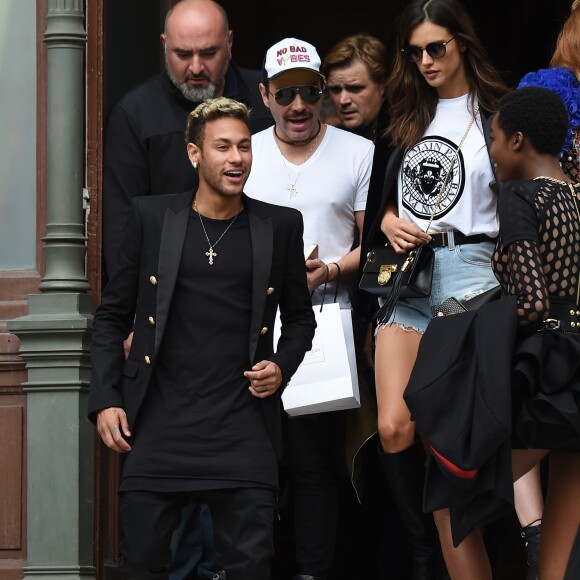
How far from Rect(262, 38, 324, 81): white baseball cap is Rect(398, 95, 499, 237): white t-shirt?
65 centimetres

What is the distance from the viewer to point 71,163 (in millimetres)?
7090

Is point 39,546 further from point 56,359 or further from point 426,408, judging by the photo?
point 426,408

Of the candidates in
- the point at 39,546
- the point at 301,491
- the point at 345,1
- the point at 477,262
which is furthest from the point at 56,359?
the point at 345,1

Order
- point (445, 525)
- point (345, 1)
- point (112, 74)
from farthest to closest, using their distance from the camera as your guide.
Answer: point (345, 1) < point (112, 74) < point (445, 525)

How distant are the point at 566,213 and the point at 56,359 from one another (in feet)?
8.56

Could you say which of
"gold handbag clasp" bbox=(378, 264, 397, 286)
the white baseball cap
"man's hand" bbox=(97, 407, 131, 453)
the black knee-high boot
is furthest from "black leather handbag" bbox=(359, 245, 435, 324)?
"man's hand" bbox=(97, 407, 131, 453)

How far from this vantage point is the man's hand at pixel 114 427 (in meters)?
5.71

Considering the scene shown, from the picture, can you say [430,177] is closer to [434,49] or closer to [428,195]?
[428,195]

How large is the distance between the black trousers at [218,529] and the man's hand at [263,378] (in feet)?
1.17

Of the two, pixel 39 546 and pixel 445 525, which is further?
pixel 39 546

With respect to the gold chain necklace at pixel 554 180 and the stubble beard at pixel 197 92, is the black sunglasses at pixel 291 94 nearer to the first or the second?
the stubble beard at pixel 197 92

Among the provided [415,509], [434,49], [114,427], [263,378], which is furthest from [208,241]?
[415,509]

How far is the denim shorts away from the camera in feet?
20.6

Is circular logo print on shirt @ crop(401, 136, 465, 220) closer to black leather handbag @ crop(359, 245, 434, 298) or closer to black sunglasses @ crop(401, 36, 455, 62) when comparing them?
black leather handbag @ crop(359, 245, 434, 298)
